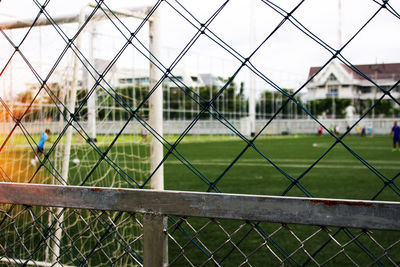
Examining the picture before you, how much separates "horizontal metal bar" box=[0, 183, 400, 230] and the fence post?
25 mm

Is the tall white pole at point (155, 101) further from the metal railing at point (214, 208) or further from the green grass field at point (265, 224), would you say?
the metal railing at point (214, 208)

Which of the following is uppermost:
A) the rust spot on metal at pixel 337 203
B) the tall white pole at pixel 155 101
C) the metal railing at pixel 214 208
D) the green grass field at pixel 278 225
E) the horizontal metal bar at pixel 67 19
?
the horizontal metal bar at pixel 67 19

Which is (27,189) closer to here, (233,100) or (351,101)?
(233,100)

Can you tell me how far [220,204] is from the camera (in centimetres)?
124

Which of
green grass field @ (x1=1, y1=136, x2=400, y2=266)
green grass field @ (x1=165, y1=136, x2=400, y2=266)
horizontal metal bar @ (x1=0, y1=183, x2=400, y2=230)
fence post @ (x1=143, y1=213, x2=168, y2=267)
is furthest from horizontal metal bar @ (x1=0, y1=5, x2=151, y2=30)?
fence post @ (x1=143, y1=213, x2=168, y2=267)

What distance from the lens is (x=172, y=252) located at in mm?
4336

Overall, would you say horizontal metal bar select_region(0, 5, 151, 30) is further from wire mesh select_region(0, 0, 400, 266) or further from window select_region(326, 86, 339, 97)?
window select_region(326, 86, 339, 97)

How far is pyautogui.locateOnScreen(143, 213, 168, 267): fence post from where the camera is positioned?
134 cm

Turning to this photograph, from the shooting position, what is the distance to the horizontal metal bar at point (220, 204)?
1092 millimetres

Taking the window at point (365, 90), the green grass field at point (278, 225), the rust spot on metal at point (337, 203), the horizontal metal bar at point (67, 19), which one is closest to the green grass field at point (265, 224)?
the green grass field at point (278, 225)

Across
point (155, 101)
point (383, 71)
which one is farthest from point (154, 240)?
point (383, 71)

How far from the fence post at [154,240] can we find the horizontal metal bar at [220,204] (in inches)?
1.0

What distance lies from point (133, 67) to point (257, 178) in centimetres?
1141

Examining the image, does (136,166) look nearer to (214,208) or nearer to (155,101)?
(155,101)
